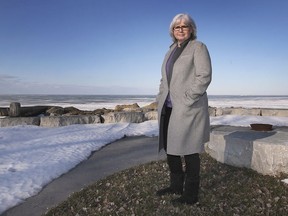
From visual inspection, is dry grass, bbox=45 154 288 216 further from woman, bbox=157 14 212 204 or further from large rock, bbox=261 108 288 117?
large rock, bbox=261 108 288 117

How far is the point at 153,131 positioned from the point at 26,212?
19.9 feet

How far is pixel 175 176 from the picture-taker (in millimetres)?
3762

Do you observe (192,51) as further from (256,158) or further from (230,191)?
(256,158)

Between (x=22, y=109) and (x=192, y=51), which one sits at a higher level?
(x=192, y=51)

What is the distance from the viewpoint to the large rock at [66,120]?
32.8 feet

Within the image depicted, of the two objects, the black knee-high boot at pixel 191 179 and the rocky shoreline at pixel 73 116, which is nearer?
the black knee-high boot at pixel 191 179

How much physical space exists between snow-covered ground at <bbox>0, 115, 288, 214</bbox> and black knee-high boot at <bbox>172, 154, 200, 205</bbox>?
85.4 inches

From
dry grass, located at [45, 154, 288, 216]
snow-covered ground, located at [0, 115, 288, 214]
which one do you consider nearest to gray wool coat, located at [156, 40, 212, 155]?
dry grass, located at [45, 154, 288, 216]

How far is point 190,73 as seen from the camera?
3305 mm

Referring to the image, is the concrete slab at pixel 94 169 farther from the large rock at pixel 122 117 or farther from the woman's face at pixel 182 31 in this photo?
the large rock at pixel 122 117

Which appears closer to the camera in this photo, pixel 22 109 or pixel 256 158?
pixel 256 158

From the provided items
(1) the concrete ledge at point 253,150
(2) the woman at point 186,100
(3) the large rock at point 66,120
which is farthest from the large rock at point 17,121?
(2) the woman at point 186,100

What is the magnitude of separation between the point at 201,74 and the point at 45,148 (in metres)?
4.87

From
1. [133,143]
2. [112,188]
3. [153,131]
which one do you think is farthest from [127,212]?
[153,131]
